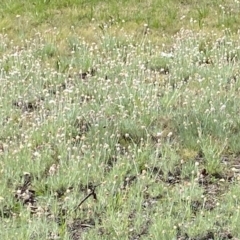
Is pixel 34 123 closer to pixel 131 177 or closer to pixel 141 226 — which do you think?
pixel 131 177

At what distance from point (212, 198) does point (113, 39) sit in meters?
3.54

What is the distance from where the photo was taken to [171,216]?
4773mm

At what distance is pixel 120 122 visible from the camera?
6191 millimetres

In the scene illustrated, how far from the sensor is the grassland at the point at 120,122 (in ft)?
15.8

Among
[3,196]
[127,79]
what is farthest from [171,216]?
[127,79]

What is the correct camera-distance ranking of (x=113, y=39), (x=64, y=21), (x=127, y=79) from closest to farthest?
(x=127, y=79), (x=113, y=39), (x=64, y=21)

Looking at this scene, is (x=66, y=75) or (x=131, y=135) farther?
(x=66, y=75)

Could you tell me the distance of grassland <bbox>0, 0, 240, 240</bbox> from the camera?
4.82 m

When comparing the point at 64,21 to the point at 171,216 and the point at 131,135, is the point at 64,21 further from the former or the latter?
the point at 171,216

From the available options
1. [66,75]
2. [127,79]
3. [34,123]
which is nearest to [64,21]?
[66,75]

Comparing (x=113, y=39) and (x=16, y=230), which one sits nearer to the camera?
(x=16, y=230)

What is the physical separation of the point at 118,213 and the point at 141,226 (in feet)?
0.62

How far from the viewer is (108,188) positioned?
5137 mm

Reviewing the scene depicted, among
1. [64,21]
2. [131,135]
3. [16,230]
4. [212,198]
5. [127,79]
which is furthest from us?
[64,21]
